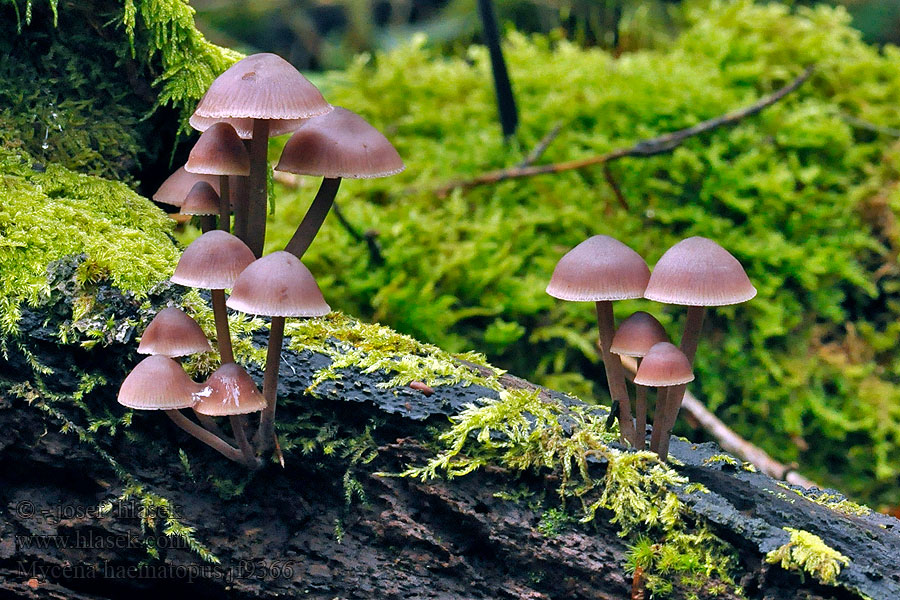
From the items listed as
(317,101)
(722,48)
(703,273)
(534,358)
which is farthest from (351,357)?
(722,48)

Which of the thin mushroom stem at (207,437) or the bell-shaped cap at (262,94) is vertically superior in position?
the bell-shaped cap at (262,94)

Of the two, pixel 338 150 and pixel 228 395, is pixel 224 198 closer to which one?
pixel 338 150

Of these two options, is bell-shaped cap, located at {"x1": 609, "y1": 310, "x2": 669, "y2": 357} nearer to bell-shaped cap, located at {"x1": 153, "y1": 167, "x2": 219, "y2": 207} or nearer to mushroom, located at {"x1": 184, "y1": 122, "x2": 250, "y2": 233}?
mushroom, located at {"x1": 184, "y1": 122, "x2": 250, "y2": 233}

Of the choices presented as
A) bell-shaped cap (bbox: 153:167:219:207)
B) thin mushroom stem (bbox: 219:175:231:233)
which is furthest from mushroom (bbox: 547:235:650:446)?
bell-shaped cap (bbox: 153:167:219:207)

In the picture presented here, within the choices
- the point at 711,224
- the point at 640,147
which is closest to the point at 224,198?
the point at 640,147

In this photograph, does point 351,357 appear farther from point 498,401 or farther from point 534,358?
point 534,358

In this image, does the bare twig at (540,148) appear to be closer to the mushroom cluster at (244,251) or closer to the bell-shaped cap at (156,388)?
the mushroom cluster at (244,251)

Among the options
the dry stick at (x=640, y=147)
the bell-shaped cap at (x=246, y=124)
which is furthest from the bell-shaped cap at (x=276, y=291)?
the dry stick at (x=640, y=147)
